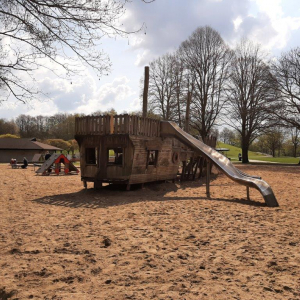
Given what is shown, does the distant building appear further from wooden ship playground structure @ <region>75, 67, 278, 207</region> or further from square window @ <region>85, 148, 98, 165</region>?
wooden ship playground structure @ <region>75, 67, 278, 207</region>

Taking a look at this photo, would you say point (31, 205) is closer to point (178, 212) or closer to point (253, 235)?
point (178, 212)

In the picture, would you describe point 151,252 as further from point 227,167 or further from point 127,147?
point 227,167

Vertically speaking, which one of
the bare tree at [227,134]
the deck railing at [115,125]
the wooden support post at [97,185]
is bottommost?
the wooden support post at [97,185]

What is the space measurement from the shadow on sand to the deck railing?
2.41m

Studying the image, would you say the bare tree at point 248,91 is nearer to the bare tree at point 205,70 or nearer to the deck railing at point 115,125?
the bare tree at point 205,70

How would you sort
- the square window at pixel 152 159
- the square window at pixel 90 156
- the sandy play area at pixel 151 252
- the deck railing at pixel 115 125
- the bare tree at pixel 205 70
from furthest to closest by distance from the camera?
the bare tree at pixel 205 70 → the square window at pixel 90 156 → the square window at pixel 152 159 → the deck railing at pixel 115 125 → the sandy play area at pixel 151 252

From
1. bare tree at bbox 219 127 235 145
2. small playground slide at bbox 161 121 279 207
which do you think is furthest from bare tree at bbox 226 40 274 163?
bare tree at bbox 219 127 235 145

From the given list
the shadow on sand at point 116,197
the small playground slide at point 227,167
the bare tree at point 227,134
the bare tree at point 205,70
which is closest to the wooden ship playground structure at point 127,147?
the small playground slide at point 227,167

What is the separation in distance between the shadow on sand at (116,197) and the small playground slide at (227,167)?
0.40 m

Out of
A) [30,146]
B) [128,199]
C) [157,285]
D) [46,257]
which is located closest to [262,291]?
[157,285]

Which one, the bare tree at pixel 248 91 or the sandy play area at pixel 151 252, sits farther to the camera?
the bare tree at pixel 248 91

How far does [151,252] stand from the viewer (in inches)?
197

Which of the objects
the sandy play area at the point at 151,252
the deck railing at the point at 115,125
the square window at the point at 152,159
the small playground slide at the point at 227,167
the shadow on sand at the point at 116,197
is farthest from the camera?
the square window at the point at 152,159

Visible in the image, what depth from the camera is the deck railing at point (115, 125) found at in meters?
12.2
